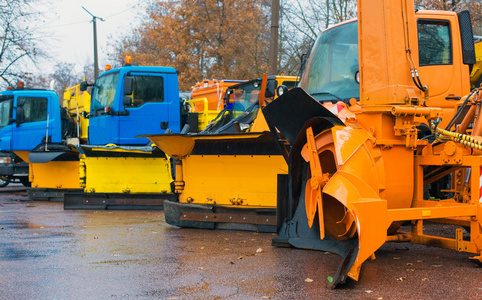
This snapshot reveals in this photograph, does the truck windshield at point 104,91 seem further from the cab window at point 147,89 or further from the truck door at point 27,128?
the truck door at point 27,128

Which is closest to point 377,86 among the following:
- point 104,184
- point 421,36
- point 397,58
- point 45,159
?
point 397,58

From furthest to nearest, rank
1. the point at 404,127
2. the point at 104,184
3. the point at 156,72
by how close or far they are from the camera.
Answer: the point at 156,72 < the point at 104,184 < the point at 404,127

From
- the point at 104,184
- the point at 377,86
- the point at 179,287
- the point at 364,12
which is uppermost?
the point at 364,12

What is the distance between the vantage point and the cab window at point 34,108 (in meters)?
14.5

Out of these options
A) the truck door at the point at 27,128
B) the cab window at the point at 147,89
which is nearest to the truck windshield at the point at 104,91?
the cab window at the point at 147,89

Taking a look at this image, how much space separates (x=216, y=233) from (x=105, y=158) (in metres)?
3.93

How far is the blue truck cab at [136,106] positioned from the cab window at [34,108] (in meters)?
3.10

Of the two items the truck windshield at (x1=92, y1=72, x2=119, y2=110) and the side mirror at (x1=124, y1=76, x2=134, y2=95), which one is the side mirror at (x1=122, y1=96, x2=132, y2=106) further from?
the truck windshield at (x1=92, y1=72, x2=119, y2=110)

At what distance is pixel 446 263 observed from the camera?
5625 millimetres

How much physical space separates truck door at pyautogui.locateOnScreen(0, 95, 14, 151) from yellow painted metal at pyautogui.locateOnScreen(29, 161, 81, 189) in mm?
1895

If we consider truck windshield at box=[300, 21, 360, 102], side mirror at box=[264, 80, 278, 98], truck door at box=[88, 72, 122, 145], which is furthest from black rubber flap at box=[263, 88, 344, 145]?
truck door at box=[88, 72, 122, 145]

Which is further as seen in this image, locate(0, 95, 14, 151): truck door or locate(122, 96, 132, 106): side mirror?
locate(0, 95, 14, 151): truck door

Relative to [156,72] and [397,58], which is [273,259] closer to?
[397,58]

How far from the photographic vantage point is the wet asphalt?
4.56 meters
